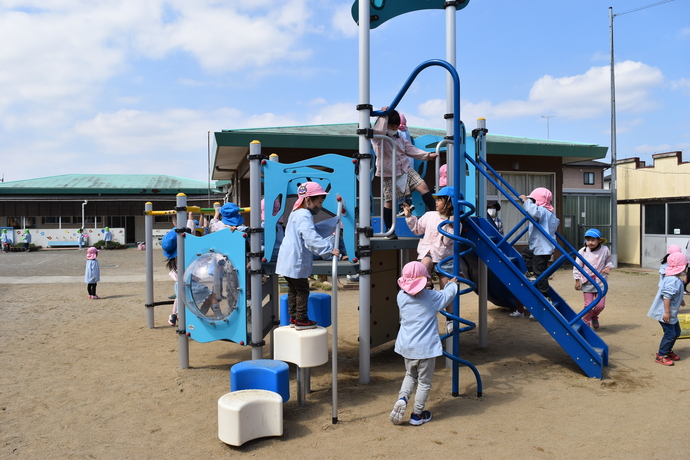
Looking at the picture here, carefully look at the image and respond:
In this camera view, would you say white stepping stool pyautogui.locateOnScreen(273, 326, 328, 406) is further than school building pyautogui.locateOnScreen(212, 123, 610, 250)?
No

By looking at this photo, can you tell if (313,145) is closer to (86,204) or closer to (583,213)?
(583,213)

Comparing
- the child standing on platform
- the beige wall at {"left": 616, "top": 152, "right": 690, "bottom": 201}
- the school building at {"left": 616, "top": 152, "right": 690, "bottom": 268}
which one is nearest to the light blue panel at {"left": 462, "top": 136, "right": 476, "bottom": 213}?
the child standing on platform

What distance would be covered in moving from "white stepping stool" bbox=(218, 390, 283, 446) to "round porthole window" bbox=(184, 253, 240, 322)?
1446mm

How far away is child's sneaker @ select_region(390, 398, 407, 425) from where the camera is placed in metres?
4.18

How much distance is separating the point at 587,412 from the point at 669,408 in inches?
30.2

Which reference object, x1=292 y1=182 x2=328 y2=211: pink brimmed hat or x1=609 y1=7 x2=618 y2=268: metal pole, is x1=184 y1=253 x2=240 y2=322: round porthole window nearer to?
x1=292 y1=182 x2=328 y2=211: pink brimmed hat

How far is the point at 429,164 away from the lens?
16078 millimetres

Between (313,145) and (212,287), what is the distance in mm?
8691

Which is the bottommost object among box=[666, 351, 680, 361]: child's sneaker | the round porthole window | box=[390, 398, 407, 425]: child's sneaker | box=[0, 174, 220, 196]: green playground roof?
box=[666, 351, 680, 361]: child's sneaker

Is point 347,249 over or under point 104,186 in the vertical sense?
under

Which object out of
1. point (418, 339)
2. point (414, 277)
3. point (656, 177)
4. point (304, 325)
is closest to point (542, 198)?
point (414, 277)

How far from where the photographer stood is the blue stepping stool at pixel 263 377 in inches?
167

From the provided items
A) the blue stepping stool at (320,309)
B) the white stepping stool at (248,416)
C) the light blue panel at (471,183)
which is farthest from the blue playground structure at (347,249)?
the white stepping stool at (248,416)

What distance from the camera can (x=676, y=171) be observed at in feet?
64.7
